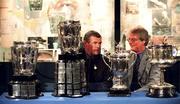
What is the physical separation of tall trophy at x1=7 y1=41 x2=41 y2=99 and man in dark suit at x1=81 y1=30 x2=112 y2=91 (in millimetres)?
348

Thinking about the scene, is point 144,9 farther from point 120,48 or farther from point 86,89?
point 86,89

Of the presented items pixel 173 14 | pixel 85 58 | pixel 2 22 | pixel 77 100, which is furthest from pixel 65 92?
pixel 173 14

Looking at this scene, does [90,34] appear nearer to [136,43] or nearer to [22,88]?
[136,43]

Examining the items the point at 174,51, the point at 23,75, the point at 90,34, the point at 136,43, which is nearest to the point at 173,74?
the point at 174,51

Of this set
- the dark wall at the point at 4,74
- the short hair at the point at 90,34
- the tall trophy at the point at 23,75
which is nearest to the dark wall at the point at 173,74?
the short hair at the point at 90,34

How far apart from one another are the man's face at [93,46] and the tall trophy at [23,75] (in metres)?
0.34

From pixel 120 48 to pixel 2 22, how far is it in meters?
0.76

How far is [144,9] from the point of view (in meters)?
2.88

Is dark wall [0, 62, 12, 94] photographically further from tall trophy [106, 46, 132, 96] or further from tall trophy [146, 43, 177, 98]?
tall trophy [146, 43, 177, 98]

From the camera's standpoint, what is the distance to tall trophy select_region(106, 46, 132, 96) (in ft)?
9.02

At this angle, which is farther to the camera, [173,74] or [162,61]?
[173,74]

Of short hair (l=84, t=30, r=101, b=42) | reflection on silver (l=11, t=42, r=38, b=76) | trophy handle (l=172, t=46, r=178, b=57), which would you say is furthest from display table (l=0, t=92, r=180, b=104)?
short hair (l=84, t=30, r=101, b=42)

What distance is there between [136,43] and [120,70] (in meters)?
0.24

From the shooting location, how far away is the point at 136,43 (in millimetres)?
2893
